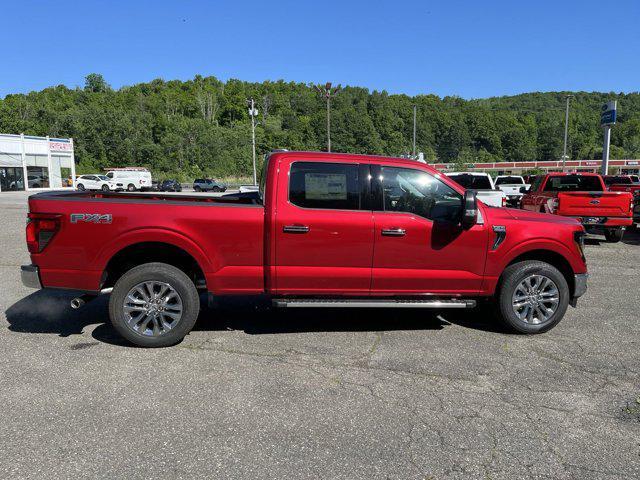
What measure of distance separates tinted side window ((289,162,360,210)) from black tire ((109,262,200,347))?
136cm

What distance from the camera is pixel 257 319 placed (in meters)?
5.91

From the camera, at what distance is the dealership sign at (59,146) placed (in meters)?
50.1

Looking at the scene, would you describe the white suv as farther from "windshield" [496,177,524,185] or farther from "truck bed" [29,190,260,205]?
"truck bed" [29,190,260,205]

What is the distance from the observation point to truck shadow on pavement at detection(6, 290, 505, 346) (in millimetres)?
5496

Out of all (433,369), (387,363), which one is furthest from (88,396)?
(433,369)

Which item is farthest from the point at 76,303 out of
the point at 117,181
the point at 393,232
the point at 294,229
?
the point at 117,181

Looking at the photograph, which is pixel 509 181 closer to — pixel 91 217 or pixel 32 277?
pixel 91 217

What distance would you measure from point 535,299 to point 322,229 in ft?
8.12

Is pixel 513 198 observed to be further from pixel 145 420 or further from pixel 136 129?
pixel 136 129

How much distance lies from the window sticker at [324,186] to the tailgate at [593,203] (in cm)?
850

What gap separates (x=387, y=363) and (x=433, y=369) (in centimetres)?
41

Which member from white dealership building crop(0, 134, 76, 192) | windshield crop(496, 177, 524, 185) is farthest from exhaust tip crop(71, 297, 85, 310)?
white dealership building crop(0, 134, 76, 192)

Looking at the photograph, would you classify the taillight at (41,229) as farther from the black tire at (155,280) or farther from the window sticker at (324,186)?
the window sticker at (324,186)

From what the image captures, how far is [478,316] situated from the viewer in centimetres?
619
